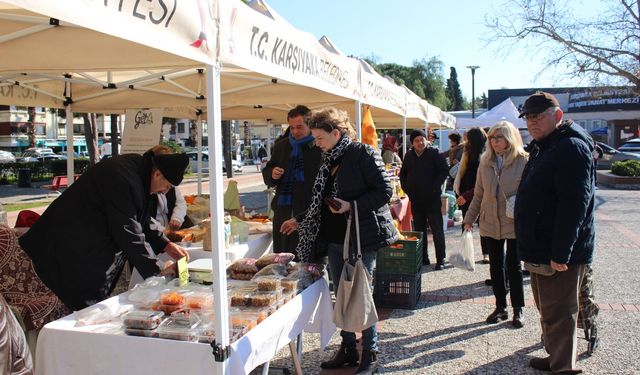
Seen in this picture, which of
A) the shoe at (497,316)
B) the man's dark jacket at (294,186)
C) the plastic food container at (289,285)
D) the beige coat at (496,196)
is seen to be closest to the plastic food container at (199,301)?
the plastic food container at (289,285)

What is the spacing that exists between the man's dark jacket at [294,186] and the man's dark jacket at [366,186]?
1092 mm

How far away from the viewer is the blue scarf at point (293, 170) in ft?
15.2

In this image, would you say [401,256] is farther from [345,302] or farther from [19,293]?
[19,293]

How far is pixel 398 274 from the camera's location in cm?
529

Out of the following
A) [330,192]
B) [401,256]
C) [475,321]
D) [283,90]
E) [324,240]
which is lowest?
[475,321]

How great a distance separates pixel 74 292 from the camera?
2.96 meters

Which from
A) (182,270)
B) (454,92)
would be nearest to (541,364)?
(182,270)

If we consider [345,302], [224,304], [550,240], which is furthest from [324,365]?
[550,240]

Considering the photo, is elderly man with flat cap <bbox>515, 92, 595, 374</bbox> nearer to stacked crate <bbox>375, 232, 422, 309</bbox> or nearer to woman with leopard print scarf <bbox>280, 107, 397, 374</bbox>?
woman with leopard print scarf <bbox>280, 107, 397, 374</bbox>

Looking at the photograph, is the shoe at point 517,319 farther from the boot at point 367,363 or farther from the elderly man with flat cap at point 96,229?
the elderly man with flat cap at point 96,229

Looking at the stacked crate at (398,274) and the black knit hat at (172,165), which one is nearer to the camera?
the black knit hat at (172,165)

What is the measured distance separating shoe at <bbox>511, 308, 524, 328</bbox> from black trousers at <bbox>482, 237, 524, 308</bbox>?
0.17ft

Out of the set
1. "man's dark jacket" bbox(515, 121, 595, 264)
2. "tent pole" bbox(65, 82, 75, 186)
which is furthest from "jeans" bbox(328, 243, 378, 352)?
"tent pole" bbox(65, 82, 75, 186)

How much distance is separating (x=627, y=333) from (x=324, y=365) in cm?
266
